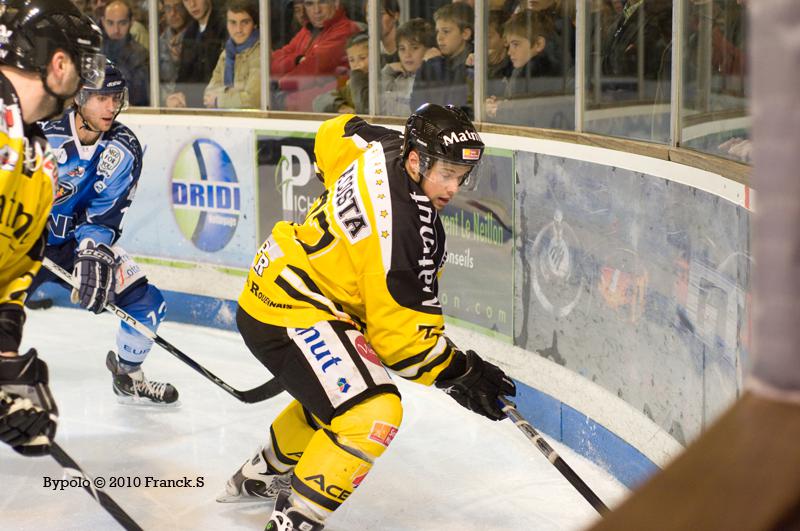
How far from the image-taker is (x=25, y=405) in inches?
82.3

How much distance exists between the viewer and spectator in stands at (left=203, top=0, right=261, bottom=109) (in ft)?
16.6

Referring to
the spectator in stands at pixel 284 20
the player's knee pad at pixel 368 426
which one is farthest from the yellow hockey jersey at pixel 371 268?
the spectator in stands at pixel 284 20

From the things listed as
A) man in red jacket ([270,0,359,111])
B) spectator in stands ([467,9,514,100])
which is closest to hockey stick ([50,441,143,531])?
spectator in stands ([467,9,514,100])

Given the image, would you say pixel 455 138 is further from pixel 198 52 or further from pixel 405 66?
pixel 198 52

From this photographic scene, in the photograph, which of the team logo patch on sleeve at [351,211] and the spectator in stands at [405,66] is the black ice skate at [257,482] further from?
the spectator in stands at [405,66]

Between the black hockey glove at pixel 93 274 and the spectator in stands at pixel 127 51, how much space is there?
1.88m

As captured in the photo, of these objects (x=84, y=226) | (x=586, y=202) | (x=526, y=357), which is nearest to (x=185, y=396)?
(x=84, y=226)

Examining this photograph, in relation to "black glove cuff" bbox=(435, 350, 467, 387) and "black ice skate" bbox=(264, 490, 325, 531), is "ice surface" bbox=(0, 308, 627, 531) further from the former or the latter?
"black glove cuff" bbox=(435, 350, 467, 387)

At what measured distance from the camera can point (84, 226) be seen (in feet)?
12.5

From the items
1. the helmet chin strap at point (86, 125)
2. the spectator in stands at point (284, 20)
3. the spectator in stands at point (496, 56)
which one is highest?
the spectator in stands at point (284, 20)

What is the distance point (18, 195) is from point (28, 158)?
0.22 feet

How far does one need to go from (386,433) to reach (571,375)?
3.80 feet

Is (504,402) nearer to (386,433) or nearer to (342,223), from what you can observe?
(386,433)

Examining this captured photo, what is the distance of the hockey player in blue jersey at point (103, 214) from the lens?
3.79 m
